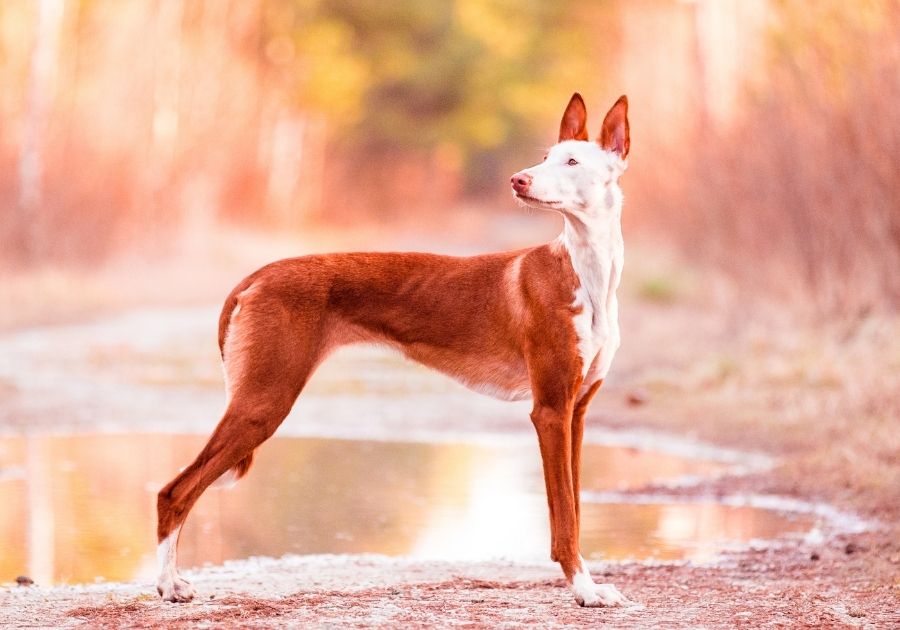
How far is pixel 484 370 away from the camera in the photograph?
5.68 metres

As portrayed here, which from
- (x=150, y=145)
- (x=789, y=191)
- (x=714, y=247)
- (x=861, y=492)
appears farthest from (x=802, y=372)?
(x=150, y=145)

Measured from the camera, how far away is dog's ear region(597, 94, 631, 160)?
559cm

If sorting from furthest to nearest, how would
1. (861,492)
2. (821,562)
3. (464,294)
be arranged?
1. (861,492)
2. (821,562)
3. (464,294)

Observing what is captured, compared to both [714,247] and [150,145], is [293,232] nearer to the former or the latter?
[150,145]

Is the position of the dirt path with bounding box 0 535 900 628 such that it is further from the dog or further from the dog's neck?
the dog's neck

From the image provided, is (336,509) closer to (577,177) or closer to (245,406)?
(245,406)

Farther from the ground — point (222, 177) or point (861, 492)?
point (222, 177)

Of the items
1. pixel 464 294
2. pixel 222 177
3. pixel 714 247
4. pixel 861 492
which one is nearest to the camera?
pixel 464 294

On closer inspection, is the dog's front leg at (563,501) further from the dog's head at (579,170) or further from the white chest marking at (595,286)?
the dog's head at (579,170)

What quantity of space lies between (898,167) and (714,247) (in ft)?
18.1

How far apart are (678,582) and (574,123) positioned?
6.33 ft

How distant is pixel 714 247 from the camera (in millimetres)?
16984

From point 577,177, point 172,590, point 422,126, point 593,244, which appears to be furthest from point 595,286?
point 422,126

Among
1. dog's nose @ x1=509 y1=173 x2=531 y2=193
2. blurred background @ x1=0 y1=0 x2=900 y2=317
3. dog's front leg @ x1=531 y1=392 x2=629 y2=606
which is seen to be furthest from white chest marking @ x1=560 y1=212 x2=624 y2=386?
blurred background @ x1=0 y1=0 x2=900 y2=317
